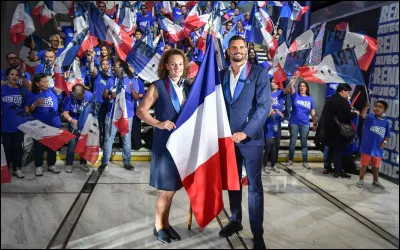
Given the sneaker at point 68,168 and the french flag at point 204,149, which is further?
the sneaker at point 68,168

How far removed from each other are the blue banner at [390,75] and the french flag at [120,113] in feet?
16.4

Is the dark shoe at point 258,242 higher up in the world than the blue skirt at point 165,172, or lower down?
lower down

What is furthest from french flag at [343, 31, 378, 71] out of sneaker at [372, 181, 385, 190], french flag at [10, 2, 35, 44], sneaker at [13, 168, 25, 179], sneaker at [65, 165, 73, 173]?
french flag at [10, 2, 35, 44]

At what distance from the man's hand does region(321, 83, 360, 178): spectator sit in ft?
12.3

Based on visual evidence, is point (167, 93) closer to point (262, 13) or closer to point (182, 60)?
point (182, 60)

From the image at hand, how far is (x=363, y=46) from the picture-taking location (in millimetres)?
6023

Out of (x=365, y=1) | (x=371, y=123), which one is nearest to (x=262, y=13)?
(x=365, y=1)

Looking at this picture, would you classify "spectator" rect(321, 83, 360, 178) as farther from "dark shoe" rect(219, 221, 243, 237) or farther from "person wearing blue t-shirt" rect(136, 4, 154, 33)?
"person wearing blue t-shirt" rect(136, 4, 154, 33)

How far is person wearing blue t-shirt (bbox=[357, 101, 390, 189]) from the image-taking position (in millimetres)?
5789

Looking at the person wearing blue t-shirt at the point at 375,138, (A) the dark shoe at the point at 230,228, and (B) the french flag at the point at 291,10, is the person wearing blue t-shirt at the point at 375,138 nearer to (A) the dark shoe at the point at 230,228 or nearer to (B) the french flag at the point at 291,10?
(A) the dark shoe at the point at 230,228

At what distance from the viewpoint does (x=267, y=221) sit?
13.6ft

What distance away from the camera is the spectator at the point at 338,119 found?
632 cm

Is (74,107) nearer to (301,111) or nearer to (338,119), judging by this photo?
(301,111)

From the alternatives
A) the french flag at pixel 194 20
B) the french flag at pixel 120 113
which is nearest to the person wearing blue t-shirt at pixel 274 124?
the french flag at pixel 120 113
